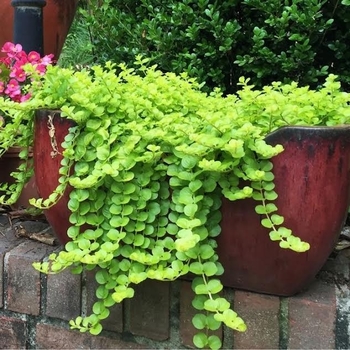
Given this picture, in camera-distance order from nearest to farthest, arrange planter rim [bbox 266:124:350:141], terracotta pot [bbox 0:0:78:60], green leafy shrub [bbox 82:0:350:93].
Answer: planter rim [bbox 266:124:350:141]
green leafy shrub [bbox 82:0:350:93]
terracotta pot [bbox 0:0:78:60]

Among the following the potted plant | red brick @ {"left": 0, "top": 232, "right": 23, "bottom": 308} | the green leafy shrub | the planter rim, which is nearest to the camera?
the planter rim

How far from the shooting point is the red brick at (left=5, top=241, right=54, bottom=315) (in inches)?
43.4

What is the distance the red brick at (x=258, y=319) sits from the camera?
942mm

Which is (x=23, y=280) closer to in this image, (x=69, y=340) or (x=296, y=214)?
(x=69, y=340)

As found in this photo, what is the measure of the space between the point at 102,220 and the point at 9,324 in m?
0.41

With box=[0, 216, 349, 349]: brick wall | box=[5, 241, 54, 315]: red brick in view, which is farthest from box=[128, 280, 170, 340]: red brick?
box=[5, 241, 54, 315]: red brick

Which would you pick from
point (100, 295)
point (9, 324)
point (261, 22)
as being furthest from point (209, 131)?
point (261, 22)

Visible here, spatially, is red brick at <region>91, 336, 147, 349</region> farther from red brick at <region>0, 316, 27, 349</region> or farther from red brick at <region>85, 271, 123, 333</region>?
red brick at <region>0, 316, 27, 349</region>

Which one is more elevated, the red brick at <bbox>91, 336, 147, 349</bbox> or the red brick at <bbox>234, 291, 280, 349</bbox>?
the red brick at <bbox>234, 291, 280, 349</bbox>

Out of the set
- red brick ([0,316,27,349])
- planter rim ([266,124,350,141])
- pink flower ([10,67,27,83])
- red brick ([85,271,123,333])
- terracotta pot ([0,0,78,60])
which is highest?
terracotta pot ([0,0,78,60])

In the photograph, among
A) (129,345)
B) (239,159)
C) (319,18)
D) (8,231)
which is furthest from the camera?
(319,18)

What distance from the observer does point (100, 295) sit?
0.93 m

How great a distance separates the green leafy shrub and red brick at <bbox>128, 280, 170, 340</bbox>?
2.34 ft

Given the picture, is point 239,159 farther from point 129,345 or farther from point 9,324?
point 9,324
